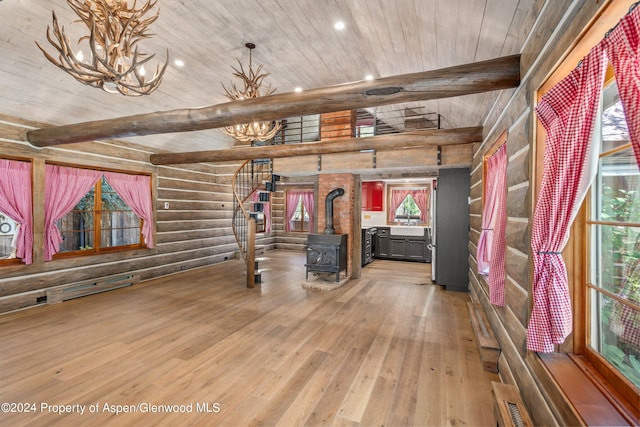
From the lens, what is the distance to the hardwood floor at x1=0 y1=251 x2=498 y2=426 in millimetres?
2100

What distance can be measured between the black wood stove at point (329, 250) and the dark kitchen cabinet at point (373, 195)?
3699mm

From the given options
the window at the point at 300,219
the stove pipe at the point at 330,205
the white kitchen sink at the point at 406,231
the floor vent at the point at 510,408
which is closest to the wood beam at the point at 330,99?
the floor vent at the point at 510,408

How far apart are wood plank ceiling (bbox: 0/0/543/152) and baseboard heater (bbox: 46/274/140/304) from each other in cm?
264

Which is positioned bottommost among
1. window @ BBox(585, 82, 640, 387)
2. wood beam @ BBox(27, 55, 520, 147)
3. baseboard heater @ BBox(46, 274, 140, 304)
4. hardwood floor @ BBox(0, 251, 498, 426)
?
hardwood floor @ BBox(0, 251, 498, 426)

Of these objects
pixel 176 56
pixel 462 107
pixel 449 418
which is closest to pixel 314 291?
pixel 449 418

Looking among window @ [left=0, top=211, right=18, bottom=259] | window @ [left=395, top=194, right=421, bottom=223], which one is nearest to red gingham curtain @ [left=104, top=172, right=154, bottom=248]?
window @ [left=0, top=211, right=18, bottom=259]

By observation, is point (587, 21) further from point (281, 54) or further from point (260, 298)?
point (260, 298)

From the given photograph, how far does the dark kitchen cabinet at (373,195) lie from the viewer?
9516 mm

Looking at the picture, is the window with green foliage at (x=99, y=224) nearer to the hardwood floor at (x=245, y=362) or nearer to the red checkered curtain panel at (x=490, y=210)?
the hardwood floor at (x=245, y=362)

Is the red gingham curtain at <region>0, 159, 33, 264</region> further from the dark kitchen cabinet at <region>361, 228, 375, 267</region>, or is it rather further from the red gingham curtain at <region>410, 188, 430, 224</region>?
the red gingham curtain at <region>410, 188, 430, 224</region>

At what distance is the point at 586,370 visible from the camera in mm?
1339

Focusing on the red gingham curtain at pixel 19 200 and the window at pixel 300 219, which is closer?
the red gingham curtain at pixel 19 200

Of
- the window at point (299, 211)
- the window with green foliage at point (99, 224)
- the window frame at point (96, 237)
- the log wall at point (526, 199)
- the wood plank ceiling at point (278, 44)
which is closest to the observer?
the log wall at point (526, 199)

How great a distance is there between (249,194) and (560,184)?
5.69 metres
